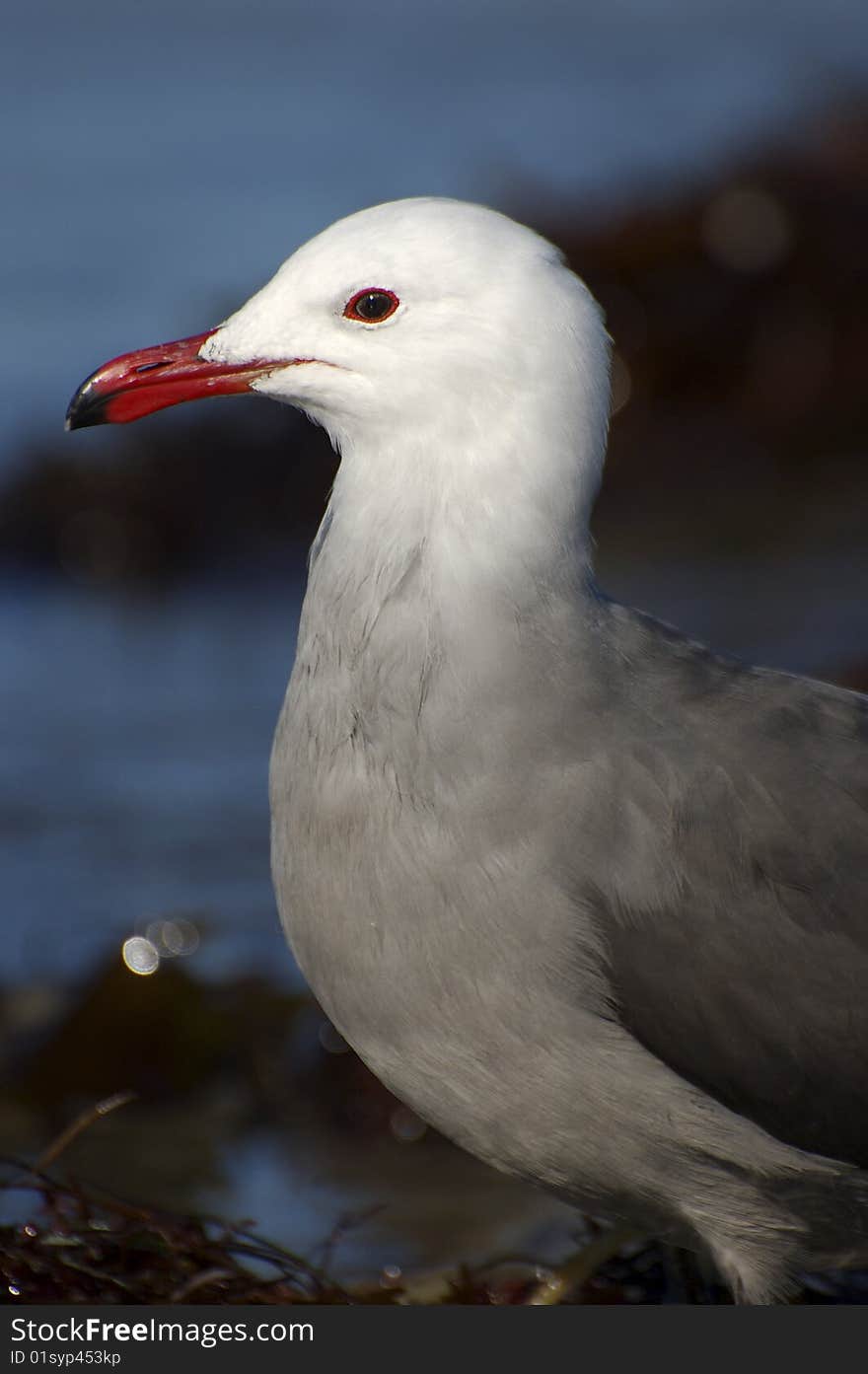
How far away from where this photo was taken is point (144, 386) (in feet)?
14.5

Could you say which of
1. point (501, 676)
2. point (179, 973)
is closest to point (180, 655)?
point (179, 973)

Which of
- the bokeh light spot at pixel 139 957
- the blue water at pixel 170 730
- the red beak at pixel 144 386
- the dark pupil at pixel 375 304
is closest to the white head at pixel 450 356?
the dark pupil at pixel 375 304

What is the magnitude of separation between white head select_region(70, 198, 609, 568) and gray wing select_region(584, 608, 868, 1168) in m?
0.42

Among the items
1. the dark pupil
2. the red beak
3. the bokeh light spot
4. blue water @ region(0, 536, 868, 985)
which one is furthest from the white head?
blue water @ region(0, 536, 868, 985)

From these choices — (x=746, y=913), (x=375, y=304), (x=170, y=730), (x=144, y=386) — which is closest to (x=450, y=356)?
(x=375, y=304)

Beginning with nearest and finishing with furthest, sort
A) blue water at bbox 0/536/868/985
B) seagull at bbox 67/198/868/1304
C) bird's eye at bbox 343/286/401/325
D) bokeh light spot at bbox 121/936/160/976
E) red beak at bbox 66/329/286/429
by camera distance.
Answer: seagull at bbox 67/198/868/1304 → bird's eye at bbox 343/286/401/325 → red beak at bbox 66/329/286/429 → bokeh light spot at bbox 121/936/160/976 → blue water at bbox 0/536/868/985

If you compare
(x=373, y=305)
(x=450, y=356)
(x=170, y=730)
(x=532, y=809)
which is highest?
(x=373, y=305)

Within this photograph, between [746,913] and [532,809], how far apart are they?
473mm

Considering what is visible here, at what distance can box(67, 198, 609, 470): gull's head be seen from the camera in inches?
162

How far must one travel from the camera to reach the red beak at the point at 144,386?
4406 millimetres

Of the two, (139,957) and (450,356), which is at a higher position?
(450,356)

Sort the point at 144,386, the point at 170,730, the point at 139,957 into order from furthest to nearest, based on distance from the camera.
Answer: the point at 170,730
the point at 139,957
the point at 144,386

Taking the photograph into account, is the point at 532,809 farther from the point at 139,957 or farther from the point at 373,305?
the point at 139,957

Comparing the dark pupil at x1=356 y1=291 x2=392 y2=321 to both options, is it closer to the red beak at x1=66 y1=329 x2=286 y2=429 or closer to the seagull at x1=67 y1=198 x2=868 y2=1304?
the seagull at x1=67 y1=198 x2=868 y2=1304
